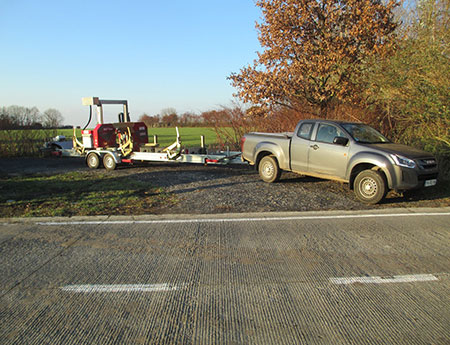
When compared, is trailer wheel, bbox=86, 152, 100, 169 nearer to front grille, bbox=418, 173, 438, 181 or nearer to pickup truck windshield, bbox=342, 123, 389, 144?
pickup truck windshield, bbox=342, 123, 389, 144

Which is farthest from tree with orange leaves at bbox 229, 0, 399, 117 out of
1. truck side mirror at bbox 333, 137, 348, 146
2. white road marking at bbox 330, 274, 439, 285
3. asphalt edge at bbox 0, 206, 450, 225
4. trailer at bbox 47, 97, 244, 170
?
white road marking at bbox 330, 274, 439, 285

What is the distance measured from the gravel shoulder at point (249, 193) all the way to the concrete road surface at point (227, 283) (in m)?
1.33

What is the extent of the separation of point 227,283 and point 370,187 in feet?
17.5

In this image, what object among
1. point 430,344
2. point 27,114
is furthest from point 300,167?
point 27,114

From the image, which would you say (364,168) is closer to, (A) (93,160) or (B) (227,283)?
(B) (227,283)

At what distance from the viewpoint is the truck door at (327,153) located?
8.93 meters

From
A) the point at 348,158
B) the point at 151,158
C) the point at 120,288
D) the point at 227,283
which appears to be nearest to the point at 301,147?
the point at 348,158

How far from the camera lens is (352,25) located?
1356 centimetres

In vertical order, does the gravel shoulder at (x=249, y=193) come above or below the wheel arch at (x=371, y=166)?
below

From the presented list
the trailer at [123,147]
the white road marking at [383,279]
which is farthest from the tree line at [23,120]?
the white road marking at [383,279]

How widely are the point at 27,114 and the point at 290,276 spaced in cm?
2267

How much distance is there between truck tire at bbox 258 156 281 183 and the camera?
10633 mm

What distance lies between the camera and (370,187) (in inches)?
325

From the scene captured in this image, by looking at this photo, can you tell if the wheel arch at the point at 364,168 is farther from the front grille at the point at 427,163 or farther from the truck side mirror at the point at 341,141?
the front grille at the point at 427,163
